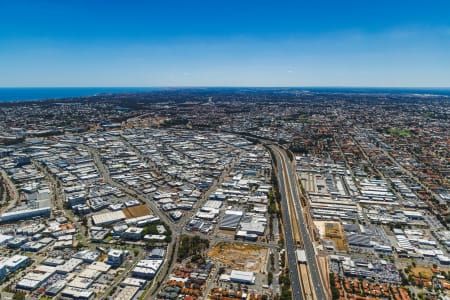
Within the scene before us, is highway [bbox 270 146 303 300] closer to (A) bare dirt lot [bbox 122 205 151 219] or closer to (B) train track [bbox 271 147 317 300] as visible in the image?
(B) train track [bbox 271 147 317 300]

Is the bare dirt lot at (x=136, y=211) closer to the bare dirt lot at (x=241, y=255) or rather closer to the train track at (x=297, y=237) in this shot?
the bare dirt lot at (x=241, y=255)

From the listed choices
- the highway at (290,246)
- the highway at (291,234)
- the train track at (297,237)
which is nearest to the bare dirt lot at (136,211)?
the highway at (290,246)

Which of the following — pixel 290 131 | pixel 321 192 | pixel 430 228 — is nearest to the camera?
pixel 430 228

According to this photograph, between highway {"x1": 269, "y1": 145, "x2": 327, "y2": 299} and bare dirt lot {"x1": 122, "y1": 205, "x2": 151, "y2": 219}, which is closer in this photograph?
highway {"x1": 269, "y1": 145, "x2": 327, "y2": 299}

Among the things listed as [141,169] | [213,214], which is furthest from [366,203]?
[141,169]

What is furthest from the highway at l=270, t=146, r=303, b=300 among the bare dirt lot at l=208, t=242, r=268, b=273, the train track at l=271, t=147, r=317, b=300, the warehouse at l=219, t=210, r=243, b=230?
the warehouse at l=219, t=210, r=243, b=230

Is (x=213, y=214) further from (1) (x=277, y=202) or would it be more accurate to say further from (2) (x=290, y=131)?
(2) (x=290, y=131)
